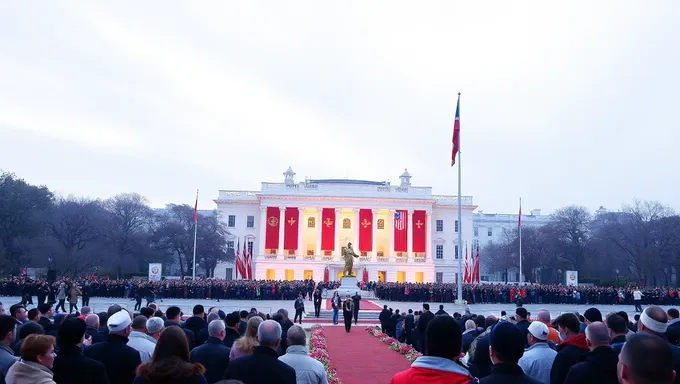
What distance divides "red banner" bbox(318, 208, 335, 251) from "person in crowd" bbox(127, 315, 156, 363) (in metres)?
63.9

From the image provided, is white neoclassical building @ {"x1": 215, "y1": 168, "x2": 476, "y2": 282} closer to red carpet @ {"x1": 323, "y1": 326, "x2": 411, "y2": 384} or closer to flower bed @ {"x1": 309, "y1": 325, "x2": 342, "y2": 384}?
red carpet @ {"x1": 323, "y1": 326, "x2": 411, "y2": 384}

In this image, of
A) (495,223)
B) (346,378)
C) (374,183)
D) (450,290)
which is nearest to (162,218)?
(374,183)

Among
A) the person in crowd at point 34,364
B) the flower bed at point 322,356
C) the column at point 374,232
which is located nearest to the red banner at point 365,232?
the column at point 374,232

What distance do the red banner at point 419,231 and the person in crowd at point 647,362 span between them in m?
70.2

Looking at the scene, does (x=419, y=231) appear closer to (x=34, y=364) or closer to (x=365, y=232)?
(x=365, y=232)

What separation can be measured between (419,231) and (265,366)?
69135 millimetres

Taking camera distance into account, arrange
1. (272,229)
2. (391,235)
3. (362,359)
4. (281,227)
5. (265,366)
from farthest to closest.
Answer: (391,235)
(272,229)
(281,227)
(362,359)
(265,366)

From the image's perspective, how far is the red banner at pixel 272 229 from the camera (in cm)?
7125

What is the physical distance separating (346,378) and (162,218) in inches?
3007

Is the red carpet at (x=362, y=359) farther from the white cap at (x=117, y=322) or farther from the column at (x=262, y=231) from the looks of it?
the column at (x=262, y=231)

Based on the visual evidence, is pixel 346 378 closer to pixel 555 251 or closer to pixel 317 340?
pixel 317 340

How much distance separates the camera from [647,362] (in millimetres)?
3145

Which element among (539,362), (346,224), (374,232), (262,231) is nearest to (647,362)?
(539,362)

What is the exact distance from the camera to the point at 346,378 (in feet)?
42.2
